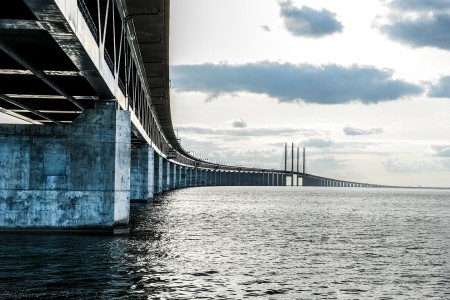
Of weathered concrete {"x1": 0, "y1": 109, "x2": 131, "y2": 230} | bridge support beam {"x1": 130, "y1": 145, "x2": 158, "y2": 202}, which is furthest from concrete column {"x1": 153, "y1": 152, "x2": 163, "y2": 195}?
weathered concrete {"x1": 0, "y1": 109, "x2": 131, "y2": 230}

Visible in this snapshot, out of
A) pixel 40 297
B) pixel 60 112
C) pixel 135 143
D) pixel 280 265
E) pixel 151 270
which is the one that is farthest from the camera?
pixel 135 143

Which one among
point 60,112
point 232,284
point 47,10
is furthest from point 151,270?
point 60,112

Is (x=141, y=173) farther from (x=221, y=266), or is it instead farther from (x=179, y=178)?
(x=179, y=178)

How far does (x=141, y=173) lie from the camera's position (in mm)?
68000

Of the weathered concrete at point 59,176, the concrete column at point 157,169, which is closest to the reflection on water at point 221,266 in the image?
the weathered concrete at point 59,176

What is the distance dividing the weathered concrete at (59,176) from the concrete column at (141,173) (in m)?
38.0

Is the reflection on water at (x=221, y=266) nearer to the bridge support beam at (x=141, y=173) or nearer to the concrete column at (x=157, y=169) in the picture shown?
the bridge support beam at (x=141, y=173)

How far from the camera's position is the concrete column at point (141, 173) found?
223 ft

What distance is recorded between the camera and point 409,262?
80.3ft

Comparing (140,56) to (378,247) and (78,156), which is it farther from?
(378,247)

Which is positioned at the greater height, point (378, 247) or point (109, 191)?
point (109, 191)

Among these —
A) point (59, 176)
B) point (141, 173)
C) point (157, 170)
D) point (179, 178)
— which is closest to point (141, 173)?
Answer: point (141, 173)

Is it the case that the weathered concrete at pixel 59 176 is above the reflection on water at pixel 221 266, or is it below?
above

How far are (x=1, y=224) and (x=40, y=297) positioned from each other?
1556 cm
